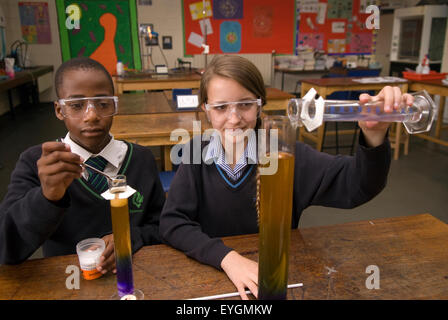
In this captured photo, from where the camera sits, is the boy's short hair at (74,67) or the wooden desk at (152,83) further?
the wooden desk at (152,83)

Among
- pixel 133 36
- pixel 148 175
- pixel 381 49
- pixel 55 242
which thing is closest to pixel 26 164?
pixel 55 242

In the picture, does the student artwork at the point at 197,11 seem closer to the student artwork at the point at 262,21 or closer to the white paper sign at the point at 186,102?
the student artwork at the point at 262,21

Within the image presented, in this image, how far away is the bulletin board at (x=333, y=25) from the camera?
25.6 feet

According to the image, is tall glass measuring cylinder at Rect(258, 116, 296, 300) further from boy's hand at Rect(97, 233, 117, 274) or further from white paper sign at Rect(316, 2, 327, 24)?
white paper sign at Rect(316, 2, 327, 24)

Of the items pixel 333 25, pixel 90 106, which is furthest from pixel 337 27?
pixel 90 106

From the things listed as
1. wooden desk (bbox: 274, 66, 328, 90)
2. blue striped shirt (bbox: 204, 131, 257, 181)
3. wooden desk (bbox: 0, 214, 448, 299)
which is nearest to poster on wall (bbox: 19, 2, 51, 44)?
wooden desk (bbox: 274, 66, 328, 90)

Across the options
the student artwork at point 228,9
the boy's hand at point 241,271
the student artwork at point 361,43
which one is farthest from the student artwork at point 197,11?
the boy's hand at point 241,271

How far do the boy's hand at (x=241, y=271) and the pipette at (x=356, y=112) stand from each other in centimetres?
34

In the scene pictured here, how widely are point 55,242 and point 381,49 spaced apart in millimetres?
8827

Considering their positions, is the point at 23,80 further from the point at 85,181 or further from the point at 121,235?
the point at 121,235

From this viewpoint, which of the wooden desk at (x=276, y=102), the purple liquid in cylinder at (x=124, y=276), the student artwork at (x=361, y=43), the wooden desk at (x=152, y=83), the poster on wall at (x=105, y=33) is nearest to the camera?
the purple liquid in cylinder at (x=124, y=276)

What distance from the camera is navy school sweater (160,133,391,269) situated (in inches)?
40.9

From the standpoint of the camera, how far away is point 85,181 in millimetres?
1089

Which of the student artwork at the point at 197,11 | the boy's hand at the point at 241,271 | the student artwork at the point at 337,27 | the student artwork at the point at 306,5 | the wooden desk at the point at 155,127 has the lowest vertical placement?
the boy's hand at the point at 241,271
